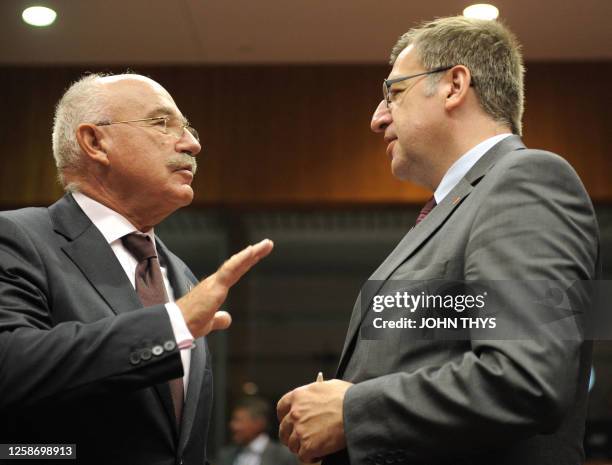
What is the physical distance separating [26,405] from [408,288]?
747mm

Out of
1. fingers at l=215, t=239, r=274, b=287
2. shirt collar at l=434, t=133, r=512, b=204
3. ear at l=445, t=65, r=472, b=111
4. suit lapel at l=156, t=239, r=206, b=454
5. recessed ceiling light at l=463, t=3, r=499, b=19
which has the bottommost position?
suit lapel at l=156, t=239, r=206, b=454

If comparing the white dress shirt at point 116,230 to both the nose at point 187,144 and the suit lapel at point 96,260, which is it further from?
the nose at point 187,144

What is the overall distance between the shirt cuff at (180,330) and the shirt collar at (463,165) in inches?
24.4

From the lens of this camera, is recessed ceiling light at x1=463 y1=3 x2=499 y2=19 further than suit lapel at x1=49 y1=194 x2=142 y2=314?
Yes

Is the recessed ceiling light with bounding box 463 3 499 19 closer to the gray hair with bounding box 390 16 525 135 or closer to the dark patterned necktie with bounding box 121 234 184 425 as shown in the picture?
the gray hair with bounding box 390 16 525 135

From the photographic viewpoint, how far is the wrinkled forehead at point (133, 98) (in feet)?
7.18

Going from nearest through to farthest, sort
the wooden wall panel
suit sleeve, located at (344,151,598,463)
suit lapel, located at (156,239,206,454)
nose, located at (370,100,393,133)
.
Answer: suit sleeve, located at (344,151,598,463), suit lapel, located at (156,239,206,454), nose, located at (370,100,393,133), the wooden wall panel

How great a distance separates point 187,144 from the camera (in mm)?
2254

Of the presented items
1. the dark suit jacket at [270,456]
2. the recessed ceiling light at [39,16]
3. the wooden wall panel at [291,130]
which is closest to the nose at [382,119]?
the wooden wall panel at [291,130]

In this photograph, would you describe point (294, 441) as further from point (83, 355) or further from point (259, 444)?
point (259, 444)

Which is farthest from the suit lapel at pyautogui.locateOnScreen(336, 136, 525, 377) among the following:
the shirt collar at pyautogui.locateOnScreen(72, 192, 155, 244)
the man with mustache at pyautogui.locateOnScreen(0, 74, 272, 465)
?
the shirt collar at pyautogui.locateOnScreen(72, 192, 155, 244)

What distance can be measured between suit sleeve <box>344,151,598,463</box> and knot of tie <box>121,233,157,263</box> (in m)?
0.74

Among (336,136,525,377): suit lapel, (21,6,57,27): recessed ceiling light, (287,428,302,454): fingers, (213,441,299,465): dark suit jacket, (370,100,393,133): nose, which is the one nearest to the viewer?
(287,428,302,454): fingers

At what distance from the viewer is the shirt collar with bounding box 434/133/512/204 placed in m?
1.82
